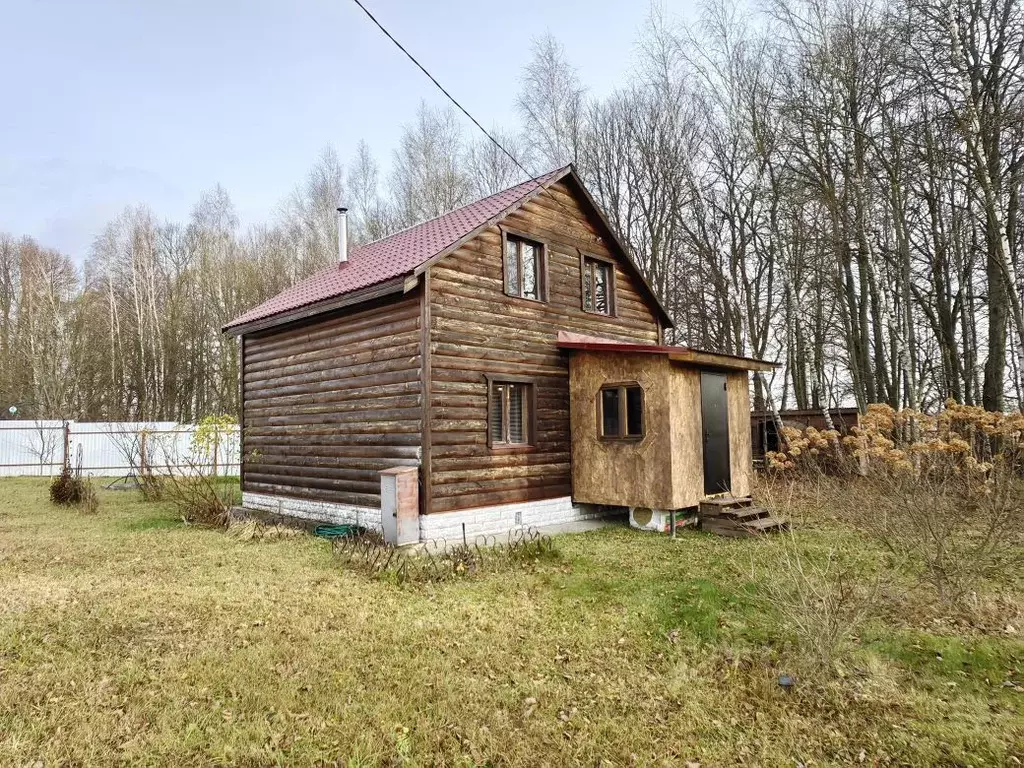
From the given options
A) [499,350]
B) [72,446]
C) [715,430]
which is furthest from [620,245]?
[72,446]

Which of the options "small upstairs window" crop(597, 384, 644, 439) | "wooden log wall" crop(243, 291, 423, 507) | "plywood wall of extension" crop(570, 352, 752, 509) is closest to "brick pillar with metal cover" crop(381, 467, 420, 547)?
"wooden log wall" crop(243, 291, 423, 507)

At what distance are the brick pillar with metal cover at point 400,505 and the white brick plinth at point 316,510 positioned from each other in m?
0.95

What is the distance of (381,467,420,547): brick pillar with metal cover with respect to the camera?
896 centimetres

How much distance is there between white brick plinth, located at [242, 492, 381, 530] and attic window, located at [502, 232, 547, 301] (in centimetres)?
464

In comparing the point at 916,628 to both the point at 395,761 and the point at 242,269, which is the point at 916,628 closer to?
the point at 395,761

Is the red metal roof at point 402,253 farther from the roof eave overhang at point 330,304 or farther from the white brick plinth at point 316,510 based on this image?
the white brick plinth at point 316,510

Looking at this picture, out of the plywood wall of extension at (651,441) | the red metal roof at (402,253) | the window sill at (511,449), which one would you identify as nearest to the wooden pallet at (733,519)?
the plywood wall of extension at (651,441)

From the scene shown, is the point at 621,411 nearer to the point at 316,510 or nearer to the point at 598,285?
the point at 598,285

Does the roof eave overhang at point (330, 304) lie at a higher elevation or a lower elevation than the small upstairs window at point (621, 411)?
higher

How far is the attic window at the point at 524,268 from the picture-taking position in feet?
36.7

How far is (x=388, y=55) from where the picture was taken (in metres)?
6.59

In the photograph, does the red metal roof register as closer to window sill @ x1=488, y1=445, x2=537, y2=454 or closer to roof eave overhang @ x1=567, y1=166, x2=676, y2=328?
roof eave overhang @ x1=567, y1=166, x2=676, y2=328

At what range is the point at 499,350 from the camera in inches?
417

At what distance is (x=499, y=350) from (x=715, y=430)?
4.44m
